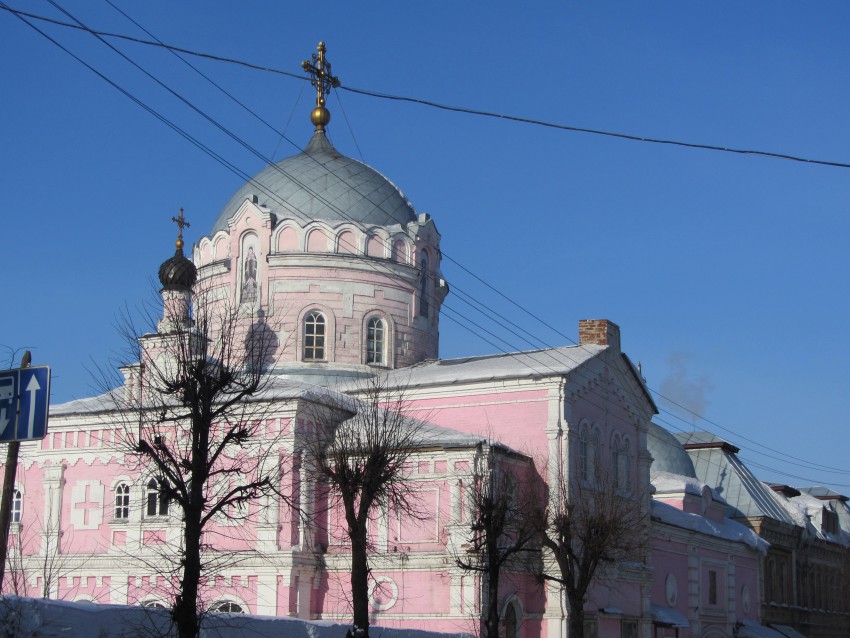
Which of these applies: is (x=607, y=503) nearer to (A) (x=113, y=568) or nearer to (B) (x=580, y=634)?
(B) (x=580, y=634)

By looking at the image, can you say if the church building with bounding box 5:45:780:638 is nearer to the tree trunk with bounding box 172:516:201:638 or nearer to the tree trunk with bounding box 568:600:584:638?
the tree trunk with bounding box 568:600:584:638

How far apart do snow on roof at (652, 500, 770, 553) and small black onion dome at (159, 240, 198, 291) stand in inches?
608

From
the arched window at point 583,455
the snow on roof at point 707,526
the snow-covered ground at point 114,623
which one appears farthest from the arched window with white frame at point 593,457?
the snow-covered ground at point 114,623

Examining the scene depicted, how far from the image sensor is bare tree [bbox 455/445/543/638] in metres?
23.0

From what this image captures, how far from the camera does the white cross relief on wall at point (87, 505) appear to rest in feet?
96.2

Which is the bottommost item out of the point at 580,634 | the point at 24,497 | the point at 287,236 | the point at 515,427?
the point at 580,634

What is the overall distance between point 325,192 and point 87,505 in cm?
1219

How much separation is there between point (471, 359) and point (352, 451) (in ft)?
40.7

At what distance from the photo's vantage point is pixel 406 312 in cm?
3588

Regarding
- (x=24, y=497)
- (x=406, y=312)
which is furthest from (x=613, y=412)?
(x=24, y=497)

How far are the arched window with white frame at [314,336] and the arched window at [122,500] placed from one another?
23.1ft

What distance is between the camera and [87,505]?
29.5m

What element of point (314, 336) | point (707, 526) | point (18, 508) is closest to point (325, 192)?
point (314, 336)

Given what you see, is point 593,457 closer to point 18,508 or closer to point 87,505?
point 87,505
